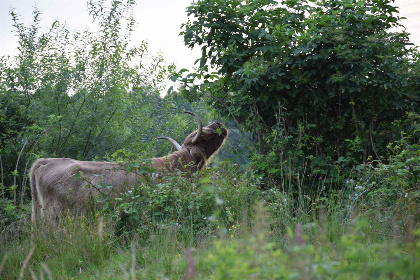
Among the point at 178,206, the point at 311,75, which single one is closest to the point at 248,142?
the point at 311,75

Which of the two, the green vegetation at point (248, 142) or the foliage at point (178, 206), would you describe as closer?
the green vegetation at point (248, 142)

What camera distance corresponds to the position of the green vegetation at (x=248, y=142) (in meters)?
4.16

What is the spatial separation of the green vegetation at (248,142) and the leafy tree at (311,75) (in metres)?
0.03

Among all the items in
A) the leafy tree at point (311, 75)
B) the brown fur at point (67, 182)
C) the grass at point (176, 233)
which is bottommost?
the grass at point (176, 233)

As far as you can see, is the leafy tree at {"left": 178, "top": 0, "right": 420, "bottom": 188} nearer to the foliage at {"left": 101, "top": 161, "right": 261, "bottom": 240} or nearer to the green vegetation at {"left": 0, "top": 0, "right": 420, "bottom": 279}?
the green vegetation at {"left": 0, "top": 0, "right": 420, "bottom": 279}

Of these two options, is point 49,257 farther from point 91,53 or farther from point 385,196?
point 91,53

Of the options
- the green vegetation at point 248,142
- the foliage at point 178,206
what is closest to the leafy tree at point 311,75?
the green vegetation at point 248,142

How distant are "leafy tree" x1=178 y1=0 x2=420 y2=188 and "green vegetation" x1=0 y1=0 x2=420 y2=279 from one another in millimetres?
27

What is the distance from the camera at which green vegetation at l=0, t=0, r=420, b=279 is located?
4.16 m

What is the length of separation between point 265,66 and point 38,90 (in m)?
6.03

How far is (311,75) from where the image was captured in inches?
265

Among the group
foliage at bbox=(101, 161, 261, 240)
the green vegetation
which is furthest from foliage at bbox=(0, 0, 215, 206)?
foliage at bbox=(101, 161, 261, 240)

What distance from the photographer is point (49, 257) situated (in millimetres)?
4480

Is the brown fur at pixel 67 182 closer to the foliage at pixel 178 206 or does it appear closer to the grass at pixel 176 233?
the foliage at pixel 178 206
